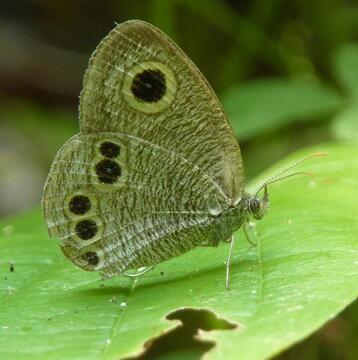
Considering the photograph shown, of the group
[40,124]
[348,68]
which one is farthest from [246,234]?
[40,124]

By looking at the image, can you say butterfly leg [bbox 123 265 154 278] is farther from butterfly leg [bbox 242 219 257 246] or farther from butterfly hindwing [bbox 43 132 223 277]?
butterfly leg [bbox 242 219 257 246]

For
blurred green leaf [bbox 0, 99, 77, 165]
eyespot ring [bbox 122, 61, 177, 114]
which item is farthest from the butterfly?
blurred green leaf [bbox 0, 99, 77, 165]

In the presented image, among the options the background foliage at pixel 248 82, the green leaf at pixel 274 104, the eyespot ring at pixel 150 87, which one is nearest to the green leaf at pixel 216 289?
the eyespot ring at pixel 150 87

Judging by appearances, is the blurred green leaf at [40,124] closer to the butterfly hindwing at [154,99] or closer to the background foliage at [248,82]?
the background foliage at [248,82]

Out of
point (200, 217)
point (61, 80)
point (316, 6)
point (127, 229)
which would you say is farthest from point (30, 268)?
point (61, 80)

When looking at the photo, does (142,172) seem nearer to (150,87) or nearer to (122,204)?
(122,204)

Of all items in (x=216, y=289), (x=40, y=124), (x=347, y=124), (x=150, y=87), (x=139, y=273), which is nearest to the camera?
(x=216, y=289)

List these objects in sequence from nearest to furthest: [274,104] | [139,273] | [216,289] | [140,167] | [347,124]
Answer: [216,289], [140,167], [139,273], [347,124], [274,104]

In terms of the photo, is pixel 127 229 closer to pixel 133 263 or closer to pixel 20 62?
pixel 133 263
